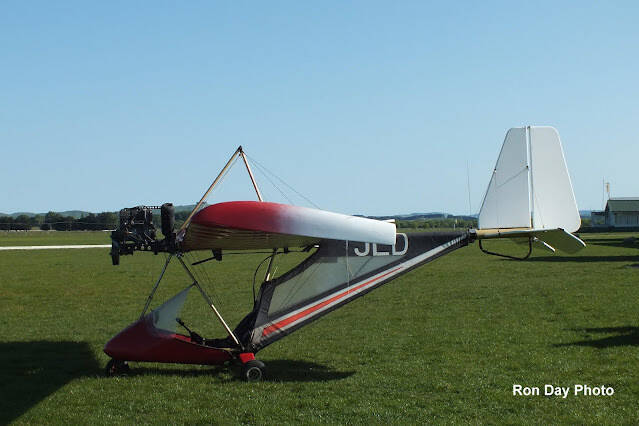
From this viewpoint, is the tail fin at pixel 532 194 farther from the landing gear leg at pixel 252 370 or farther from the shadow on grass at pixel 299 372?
the landing gear leg at pixel 252 370

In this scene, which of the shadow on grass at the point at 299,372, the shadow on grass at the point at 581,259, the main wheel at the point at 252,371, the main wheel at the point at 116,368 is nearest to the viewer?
the main wheel at the point at 252,371

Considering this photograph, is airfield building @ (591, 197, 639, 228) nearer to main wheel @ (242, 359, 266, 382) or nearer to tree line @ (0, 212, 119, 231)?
tree line @ (0, 212, 119, 231)

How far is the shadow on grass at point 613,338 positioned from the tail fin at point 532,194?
1.90 meters

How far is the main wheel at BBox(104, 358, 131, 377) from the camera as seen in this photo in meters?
8.72

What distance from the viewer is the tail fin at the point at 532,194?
9.38m

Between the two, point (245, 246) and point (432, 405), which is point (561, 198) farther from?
point (245, 246)

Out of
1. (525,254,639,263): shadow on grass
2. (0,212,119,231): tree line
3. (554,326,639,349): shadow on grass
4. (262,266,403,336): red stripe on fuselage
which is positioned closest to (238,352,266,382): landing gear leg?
(262,266,403,336): red stripe on fuselage

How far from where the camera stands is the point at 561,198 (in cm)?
939

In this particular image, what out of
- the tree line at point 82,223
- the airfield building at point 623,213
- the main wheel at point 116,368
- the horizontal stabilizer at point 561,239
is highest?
the airfield building at point 623,213

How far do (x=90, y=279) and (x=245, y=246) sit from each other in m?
16.1

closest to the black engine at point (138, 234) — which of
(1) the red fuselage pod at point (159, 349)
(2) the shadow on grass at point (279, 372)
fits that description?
(1) the red fuselage pod at point (159, 349)

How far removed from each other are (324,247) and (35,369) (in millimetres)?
4757

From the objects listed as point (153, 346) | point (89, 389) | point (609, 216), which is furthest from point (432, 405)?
point (609, 216)

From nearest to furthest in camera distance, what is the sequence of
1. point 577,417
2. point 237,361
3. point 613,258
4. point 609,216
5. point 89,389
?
point 577,417 < point 89,389 < point 237,361 < point 613,258 < point 609,216
